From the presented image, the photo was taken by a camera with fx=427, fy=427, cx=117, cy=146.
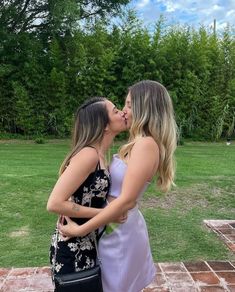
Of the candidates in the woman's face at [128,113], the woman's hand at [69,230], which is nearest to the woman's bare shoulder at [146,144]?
the woman's face at [128,113]

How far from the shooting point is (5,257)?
11.1ft

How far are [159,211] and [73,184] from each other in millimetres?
3173

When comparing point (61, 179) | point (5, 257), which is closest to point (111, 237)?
point (61, 179)

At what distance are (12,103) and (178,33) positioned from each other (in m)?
4.89

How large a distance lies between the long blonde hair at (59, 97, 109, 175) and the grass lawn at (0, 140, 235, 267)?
189cm

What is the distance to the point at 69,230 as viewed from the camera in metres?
1.56

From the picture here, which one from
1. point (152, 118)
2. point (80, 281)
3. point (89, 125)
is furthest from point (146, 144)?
point (80, 281)

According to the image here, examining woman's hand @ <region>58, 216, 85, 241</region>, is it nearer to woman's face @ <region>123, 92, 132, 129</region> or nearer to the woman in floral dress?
the woman in floral dress

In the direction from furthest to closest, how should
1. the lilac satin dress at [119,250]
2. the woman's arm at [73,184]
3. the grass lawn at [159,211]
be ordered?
the grass lawn at [159,211]
the lilac satin dress at [119,250]
the woman's arm at [73,184]

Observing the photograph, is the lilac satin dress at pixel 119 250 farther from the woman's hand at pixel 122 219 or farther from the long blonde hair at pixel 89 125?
the long blonde hair at pixel 89 125

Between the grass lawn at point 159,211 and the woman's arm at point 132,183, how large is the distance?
186cm

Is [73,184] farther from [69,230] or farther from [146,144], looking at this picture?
[146,144]

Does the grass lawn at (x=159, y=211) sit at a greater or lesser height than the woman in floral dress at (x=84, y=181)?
lesser

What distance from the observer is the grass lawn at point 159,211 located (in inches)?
137
